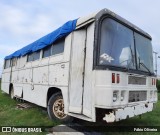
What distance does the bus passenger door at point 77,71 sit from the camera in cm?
609

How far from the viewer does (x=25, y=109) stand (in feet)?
33.3

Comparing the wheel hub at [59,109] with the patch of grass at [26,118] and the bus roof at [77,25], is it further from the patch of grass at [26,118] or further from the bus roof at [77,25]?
the bus roof at [77,25]

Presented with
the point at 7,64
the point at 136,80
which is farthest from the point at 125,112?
the point at 7,64

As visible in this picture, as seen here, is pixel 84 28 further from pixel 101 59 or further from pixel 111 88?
pixel 111 88

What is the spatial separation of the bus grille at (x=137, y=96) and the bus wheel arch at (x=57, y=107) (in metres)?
1.77

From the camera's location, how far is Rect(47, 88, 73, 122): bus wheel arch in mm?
7046

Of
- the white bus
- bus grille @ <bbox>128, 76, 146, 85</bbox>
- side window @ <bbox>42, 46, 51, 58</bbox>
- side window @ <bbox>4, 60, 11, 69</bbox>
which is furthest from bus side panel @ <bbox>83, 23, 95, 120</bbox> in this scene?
side window @ <bbox>4, 60, 11, 69</bbox>

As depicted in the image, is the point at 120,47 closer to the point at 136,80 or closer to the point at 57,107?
the point at 136,80

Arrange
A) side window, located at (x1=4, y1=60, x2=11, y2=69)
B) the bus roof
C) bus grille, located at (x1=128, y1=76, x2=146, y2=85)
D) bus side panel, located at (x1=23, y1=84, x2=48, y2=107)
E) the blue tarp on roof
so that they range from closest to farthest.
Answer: the bus roof → bus grille, located at (x1=128, y1=76, x2=146, y2=85) → the blue tarp on roof → bus side panel, located at (x1=23, y1=84, x2=48, y2=107) → side window, located at (x1=4, y1=60, x2=11, y2=69)

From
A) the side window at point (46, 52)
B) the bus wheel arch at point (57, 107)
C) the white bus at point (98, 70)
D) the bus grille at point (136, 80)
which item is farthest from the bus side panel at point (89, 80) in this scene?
the side window at point (46, 52)

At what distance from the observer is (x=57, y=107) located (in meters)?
7.30

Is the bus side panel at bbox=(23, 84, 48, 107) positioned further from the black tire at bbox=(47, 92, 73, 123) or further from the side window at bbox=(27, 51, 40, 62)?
the side window at bbox=(27, 51, 40, 62)

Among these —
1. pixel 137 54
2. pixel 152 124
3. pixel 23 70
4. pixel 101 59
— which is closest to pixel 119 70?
pixel 101 59

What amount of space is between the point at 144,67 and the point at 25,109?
529cm
